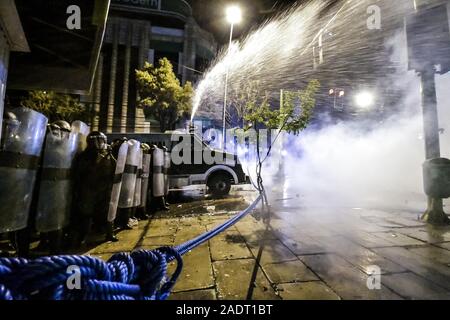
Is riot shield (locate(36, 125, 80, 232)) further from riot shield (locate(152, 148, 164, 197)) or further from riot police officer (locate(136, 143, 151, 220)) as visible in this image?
riot shield (locate(152, 148, 164, 197))

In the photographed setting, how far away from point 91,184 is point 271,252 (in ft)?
10.5

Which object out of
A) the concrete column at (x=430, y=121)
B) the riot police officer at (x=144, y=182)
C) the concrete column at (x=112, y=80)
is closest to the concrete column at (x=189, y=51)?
the concrete column at (x=112, y=80)

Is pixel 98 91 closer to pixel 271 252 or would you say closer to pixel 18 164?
pixel 18 164

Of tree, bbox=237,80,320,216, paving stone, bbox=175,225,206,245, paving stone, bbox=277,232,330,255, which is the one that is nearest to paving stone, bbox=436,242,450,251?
paving stone, bbox=277,232,330,255

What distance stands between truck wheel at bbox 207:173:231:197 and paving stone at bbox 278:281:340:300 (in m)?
6.49

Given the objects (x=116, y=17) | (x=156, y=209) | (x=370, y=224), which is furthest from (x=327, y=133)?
(x=116, y=17)

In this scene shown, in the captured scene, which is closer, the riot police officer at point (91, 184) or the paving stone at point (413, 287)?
the paving stone at point (413, 287)

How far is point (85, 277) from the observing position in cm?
147

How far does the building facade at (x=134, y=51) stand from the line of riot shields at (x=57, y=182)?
67.4ft

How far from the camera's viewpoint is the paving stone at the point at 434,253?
3252mm

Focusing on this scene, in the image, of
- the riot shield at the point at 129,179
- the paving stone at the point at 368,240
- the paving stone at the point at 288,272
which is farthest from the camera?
the riot shield at the point at 129,179

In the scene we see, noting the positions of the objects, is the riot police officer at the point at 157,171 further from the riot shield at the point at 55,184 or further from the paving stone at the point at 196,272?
the paving stone at the point at 196,272

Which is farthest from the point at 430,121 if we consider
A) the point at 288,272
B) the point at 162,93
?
the point at 162,93

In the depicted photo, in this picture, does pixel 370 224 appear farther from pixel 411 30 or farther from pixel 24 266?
pixel 24 266
